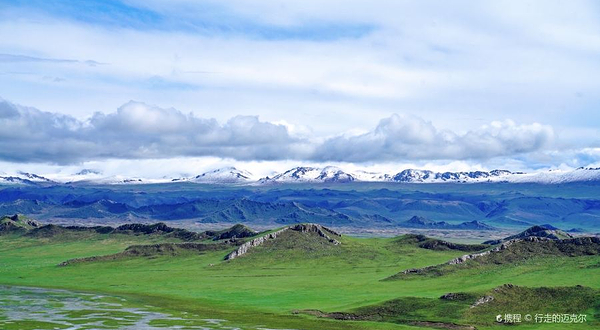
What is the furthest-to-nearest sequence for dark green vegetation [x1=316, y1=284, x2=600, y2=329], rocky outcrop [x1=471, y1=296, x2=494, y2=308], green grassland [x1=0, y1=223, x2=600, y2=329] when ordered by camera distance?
rocky outcrop [x1=471, y1=296, x2=494, y2=308]
green grassland [x1=0, y1=223, x2=600, y2=329]
dark green vegetation [x1=316, y1=284, x2=600, y2=329]

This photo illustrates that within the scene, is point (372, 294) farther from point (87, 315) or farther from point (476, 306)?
point (87, 315)

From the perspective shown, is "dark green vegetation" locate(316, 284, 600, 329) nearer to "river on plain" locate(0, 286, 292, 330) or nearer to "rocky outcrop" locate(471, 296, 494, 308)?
"rocky outcrop" locate(471, 296, 494, 308)

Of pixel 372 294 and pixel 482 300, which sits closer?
pixel 482 300

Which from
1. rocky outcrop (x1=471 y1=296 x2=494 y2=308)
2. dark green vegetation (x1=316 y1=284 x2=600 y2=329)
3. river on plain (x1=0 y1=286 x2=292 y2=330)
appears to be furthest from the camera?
rocky outcrop (x1=471 y1=296 x2=494 y2=308)

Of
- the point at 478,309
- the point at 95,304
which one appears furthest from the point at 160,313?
the point at 478,309

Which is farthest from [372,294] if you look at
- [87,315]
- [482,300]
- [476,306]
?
[87,315]

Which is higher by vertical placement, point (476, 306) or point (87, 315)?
point (476, 306)

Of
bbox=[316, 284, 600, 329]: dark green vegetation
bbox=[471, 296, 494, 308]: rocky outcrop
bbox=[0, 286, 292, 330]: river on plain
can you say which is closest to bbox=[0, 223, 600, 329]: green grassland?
bbox=[316, 284, 600, 329]: dark green vegetation

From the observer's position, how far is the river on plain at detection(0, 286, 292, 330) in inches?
4382

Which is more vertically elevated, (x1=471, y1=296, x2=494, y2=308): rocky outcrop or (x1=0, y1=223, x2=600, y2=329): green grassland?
(x1=471, y1=296, x2=494, y2=308): rocky outcrop

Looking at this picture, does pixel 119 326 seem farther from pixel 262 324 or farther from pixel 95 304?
pixel 95 304

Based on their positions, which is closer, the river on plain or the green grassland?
the river on plain

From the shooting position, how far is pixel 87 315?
406 feet

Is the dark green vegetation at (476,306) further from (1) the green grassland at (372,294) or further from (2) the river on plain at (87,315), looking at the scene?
(2) the river on plain at (87,315)
